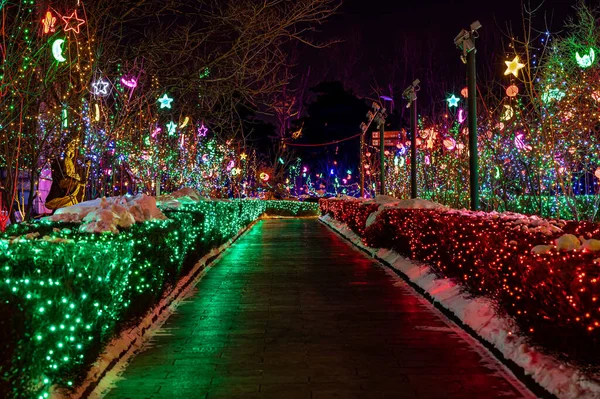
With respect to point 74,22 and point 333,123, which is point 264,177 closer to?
point 333,123

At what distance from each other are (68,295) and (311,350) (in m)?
3.36

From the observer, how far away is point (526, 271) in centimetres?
729

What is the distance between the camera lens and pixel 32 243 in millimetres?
7219

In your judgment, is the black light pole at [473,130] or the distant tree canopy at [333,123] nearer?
the black light pole at [473,130]

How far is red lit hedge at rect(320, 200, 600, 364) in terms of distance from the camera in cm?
599

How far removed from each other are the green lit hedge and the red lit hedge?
3.92 meters

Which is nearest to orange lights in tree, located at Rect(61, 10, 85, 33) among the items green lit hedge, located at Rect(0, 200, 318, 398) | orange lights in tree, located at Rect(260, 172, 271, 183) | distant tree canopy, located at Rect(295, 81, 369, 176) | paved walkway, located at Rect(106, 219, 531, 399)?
green lit hedge, located at Rect(0, 200, 318, 398)

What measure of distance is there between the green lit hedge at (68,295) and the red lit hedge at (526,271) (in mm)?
3919

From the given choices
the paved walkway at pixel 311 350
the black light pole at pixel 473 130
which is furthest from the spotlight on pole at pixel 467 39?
the paved walkway at pixel 311 350

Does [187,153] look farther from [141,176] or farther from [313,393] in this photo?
[313,393]

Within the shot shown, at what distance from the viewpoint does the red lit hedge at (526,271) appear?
236 inches

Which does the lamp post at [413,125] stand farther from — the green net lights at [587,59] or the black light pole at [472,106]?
the green net lights at [587,59]

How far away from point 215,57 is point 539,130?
8.69 meters

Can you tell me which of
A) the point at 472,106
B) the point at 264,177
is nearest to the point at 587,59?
the point at 472,106
